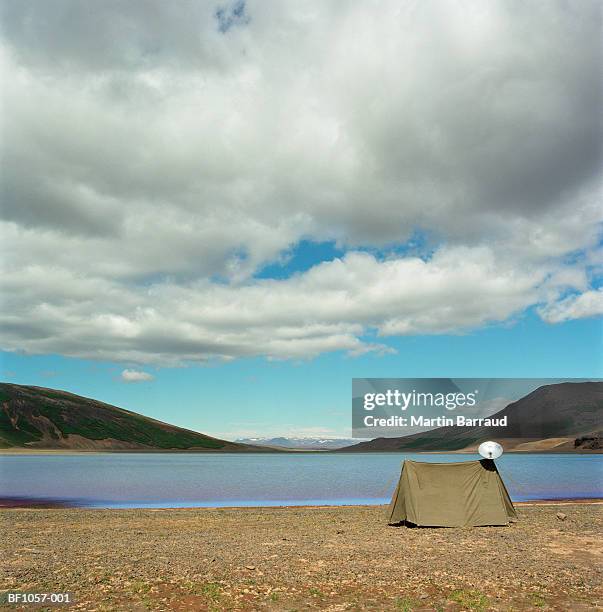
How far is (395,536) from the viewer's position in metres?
24.6

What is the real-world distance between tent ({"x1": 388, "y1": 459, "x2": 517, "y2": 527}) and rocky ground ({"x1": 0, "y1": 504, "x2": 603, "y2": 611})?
946 millimetres

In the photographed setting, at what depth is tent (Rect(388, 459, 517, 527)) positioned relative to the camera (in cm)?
2778

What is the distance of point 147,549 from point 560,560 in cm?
1493

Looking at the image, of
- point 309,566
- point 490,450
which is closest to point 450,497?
point 490,450

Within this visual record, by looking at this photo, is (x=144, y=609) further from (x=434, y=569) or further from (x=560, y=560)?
(x=560, y=560)

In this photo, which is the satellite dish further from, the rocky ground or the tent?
the rocky ground

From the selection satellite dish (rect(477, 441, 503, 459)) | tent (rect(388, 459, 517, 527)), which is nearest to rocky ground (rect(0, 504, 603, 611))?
tent (rect(388, 459, 517, 527))

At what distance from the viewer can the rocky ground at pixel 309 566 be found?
1417 centimetres

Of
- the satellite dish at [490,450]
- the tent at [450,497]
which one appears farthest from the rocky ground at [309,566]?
the satellite dish at [490,450]

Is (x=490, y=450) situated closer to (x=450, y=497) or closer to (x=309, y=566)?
(x=450, y=497)

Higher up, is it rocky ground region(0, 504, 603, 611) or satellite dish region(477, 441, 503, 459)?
satellite dish region(477, 441, 503, 459)

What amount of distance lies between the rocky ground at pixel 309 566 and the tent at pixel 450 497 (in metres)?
0.95

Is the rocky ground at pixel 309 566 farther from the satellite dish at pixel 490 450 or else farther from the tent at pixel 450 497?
the satellite dish at pixel 490 450

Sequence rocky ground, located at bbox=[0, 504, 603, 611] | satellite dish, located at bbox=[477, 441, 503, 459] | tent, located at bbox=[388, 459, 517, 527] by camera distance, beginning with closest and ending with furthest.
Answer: rocky ground, located at bbox=[0, 504, 603, 611]
tent, located at bbox=[388, 459, 517, 527]
satellite dish, located at bbox=[477, 441, 503, 459]
